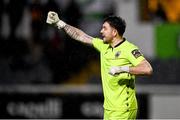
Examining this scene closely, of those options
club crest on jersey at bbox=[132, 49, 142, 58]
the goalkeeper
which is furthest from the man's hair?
club crest on jersey at bbox=[132, 49, 142, 58]

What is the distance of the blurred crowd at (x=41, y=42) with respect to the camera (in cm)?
1477

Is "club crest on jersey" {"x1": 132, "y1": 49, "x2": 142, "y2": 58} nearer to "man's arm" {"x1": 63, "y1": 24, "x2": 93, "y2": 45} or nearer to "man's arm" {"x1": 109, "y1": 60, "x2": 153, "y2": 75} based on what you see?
"man's arm" {"x1": 109, "y1": 60, "x2": 153, "y2": 75}

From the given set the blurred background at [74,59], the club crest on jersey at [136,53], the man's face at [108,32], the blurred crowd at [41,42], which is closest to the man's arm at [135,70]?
the club crest on jersey at [136,53]

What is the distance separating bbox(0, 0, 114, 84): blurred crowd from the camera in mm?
14773

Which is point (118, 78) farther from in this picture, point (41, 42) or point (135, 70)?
point (41, 42)

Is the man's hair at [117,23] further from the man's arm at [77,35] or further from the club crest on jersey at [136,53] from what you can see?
the man's arm at [77,35]

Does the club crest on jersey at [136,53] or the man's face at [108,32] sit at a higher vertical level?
the man's face at [108,32]

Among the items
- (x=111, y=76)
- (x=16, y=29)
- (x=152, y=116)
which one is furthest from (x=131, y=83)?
(x=16, y=29)

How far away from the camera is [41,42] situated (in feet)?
49.6

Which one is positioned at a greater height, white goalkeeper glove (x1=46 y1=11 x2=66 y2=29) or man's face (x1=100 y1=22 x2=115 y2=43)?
A: white goalkeeper glove (x1=46 y1=11 x2=66 y2=29)

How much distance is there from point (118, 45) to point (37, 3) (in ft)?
22.1

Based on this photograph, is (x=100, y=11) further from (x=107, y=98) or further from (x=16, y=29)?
(x=107, y=98)

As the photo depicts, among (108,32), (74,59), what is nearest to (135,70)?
(108,32)

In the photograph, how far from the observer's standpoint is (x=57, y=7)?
14883 millimetres
